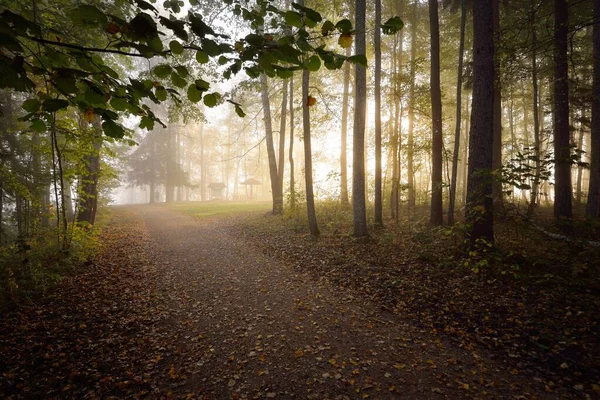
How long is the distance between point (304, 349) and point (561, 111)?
1230 centimetres

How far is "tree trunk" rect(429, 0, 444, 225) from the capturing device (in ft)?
33.4

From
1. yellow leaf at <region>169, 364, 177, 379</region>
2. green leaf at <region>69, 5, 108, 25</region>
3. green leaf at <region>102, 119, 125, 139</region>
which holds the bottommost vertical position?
yellow leaf at <region>169, 364, 177, 379</region>

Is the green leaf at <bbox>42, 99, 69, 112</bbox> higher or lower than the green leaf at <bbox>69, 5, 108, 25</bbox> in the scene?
lower

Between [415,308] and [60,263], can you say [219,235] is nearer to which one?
[60,263]

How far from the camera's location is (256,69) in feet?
6.87

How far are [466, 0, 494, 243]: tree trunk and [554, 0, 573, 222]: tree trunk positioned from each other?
2957mm

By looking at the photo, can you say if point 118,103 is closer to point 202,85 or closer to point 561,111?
point 202,85

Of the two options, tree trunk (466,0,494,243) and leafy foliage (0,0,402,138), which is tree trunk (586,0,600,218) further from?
leafy foliage (0,0,402,138)

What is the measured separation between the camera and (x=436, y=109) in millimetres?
10570

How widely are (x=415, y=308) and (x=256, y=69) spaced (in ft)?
18.1

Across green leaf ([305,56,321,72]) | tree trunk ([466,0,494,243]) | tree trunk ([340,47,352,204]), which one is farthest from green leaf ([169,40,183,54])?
tree trunk ([340,47,352,204])

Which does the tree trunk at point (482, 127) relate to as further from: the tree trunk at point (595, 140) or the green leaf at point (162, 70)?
the green leaf at point (162, 70)

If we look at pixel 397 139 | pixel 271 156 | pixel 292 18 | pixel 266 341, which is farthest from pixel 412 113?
pixel 292 18

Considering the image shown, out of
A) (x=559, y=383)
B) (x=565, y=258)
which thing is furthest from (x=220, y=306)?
(x=565, y=258)
